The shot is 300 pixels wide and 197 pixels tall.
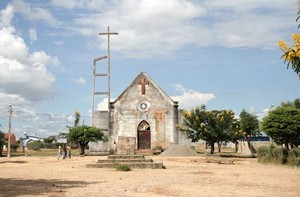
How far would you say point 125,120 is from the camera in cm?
4616

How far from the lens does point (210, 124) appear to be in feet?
123

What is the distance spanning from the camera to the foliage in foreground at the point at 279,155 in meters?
23.5

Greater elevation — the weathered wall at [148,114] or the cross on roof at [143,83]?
the cross on roof at [143,83]

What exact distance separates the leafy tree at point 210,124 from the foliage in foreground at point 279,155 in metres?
8.94

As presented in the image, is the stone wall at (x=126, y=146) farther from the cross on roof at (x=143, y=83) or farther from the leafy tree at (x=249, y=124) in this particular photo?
the leafy tree at (x=249, y=124)

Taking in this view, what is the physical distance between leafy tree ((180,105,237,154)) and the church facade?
7.56 meters

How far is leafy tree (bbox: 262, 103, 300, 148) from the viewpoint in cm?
2727

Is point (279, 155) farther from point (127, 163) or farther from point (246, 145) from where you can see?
point (246, 145)

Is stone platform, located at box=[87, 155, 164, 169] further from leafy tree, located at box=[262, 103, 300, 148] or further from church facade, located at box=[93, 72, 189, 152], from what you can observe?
church facade, located at box=[93, 72, 189, 152]

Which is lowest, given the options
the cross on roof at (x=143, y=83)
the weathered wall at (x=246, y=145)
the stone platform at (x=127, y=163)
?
the stone platform at (x=127, y=163)

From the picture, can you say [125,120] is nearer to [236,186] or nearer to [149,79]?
[149,79]

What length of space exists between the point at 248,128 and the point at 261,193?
37983mm

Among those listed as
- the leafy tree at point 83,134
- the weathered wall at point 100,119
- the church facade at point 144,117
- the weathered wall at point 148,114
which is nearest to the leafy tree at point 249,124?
the church facade at point 144,117

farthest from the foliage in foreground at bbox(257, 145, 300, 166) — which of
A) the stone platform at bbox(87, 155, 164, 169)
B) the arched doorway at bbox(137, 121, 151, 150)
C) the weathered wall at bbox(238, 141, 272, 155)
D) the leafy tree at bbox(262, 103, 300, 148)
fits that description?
the weathered wall at bbox(238, 141, 272, 155)
